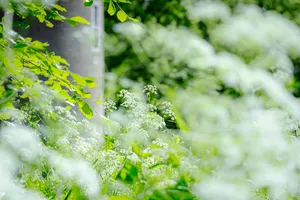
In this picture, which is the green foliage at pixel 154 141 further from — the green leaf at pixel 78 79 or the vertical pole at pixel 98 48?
the vertical pole at pixel 98 48

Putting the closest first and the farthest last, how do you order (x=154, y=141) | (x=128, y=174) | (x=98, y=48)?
(x=128, y=174) < (x=154, y=141) < (x=98, y=48)

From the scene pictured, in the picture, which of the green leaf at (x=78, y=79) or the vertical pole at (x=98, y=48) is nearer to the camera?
the green leaf at (x=78, y=79)

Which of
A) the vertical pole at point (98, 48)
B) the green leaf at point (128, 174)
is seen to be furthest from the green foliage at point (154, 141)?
the vertical pole at point (98, 48)

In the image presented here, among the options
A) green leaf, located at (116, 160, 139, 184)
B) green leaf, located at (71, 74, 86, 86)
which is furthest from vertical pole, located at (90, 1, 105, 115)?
green leaf, located at (116, 160, 139, 184)

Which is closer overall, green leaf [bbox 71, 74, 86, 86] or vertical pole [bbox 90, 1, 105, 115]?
green leaf [bbox 71, 74, 86, 86]

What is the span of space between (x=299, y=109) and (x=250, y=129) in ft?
0.63

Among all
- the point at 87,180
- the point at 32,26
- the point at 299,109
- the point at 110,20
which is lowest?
the point at 87,180

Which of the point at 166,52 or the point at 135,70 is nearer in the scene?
the point at 166,52

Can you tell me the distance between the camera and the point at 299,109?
1431mm

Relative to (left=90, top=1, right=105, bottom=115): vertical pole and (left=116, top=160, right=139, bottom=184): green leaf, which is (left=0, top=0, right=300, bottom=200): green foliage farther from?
(left=90, top=1, right=105, bottom=115): vertical pole

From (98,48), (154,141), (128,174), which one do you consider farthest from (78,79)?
(98,48)

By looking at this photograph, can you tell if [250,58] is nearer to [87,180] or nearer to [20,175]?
[20,175]

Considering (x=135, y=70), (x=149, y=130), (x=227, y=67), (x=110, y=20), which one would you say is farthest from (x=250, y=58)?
(x=227, y=67)

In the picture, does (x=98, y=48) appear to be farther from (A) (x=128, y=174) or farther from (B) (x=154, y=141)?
(A) (x=128, y=174)
